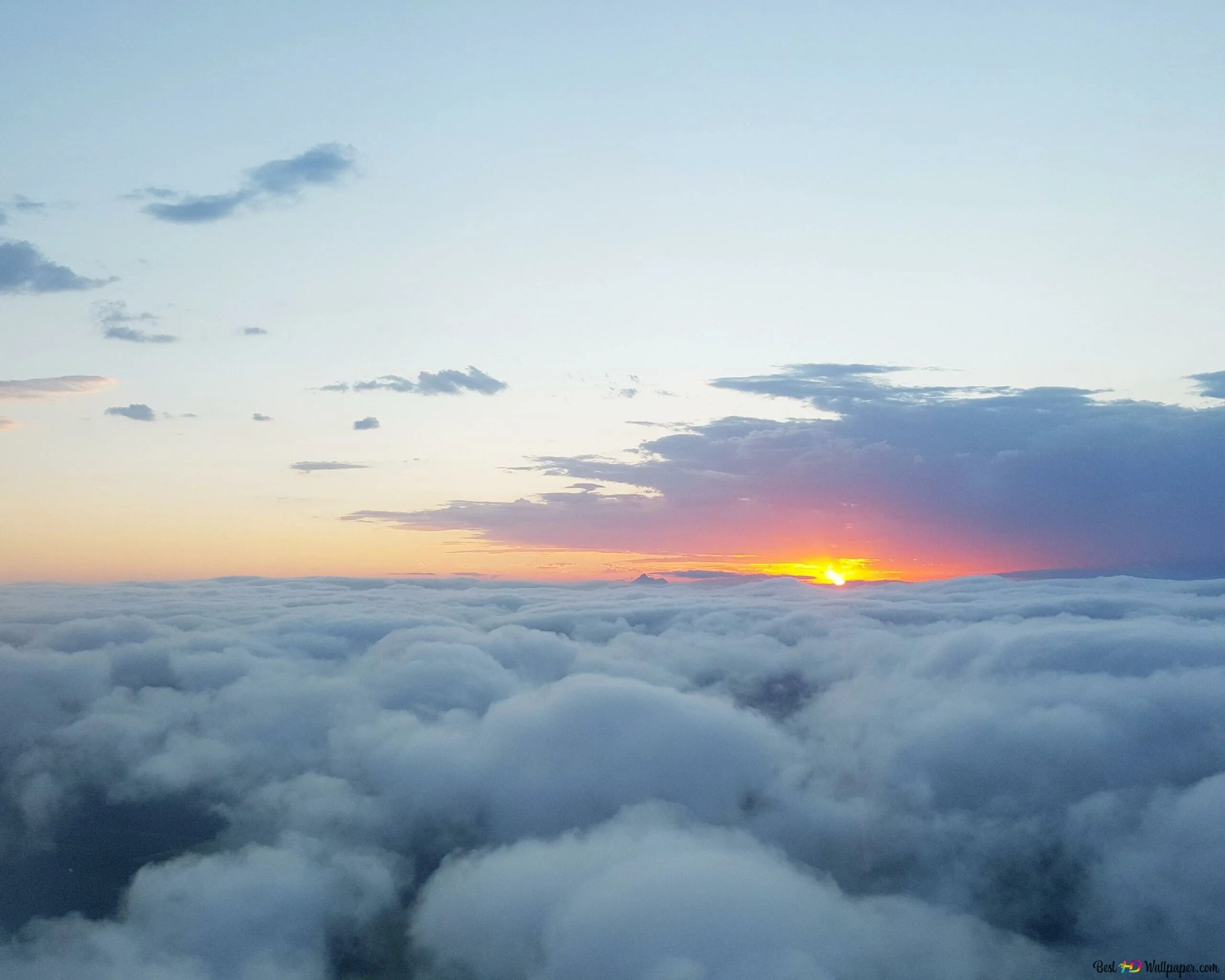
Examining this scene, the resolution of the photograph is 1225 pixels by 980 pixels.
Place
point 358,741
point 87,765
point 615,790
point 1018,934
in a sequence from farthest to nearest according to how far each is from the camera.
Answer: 1. point 87,765
2. point 358,741
3. point 615,790
4. point 1018,934

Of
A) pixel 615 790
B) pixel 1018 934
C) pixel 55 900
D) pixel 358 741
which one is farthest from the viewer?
pixel 358 741

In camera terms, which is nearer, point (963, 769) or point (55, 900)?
point (55, 900)

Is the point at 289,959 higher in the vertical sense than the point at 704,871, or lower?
lower

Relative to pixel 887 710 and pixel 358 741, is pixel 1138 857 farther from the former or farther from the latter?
pixel 358 741

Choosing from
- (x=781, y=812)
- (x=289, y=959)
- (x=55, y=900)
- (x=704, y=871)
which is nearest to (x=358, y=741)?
(x=55, y=900)

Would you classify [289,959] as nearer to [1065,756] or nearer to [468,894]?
[468,894]

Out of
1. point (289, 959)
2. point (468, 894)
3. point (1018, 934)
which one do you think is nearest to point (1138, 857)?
point (1018, 934)
